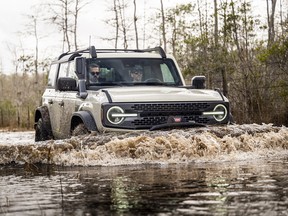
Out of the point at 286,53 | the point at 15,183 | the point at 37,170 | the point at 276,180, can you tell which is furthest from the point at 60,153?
the point at 286,53

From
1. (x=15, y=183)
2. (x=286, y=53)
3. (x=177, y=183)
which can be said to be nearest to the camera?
(x=177, y=183)

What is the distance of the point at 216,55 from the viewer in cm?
2044

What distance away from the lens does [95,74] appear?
9258mm

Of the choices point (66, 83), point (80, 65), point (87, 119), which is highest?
point (80, 65)

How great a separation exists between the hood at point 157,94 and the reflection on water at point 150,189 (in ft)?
3.52

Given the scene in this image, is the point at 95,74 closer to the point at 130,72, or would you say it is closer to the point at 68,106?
the point at 130,72

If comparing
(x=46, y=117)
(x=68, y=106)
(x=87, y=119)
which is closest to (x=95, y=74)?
(x=68, y=106)

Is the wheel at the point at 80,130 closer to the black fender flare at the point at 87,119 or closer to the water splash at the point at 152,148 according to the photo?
the black fender flare at the point at 87,119

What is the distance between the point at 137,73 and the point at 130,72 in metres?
0.12

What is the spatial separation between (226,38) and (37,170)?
44.4 feet

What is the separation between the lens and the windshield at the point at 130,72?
922 centimetres

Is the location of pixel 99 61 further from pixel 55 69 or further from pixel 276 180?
pixel 276 180

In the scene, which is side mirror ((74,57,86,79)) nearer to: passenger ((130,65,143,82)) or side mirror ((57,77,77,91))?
side mirror ((57,77,77,91))

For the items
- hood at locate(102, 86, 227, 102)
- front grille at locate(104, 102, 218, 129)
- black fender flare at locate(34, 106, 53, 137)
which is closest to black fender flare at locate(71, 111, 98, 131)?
front grille at locate(104, 102, 218, 129)
